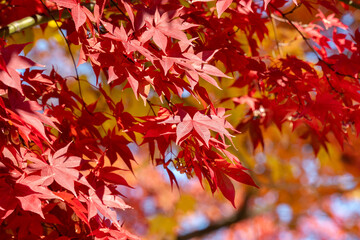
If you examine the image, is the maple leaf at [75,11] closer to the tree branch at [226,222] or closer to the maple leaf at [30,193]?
the maple leaf at [30,193]

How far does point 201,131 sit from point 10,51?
15.5 inches

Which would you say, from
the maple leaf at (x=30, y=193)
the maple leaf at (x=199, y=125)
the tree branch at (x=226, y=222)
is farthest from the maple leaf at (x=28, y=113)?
the tree branch at (x=226, y=222)

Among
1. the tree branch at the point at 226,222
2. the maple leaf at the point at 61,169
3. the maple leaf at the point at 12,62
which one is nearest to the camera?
the maple leaf at the point at 12,62

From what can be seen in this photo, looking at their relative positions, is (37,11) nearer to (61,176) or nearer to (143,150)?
(61,176)

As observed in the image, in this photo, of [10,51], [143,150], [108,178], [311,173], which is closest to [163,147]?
[108,178]

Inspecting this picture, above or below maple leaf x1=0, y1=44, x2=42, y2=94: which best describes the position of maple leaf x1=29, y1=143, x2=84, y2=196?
below

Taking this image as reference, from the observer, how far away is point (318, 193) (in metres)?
5.09

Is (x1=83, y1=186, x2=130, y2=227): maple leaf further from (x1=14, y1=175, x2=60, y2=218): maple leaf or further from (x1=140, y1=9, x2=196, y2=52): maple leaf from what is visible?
(x1=140, y1=9, x2=196, y2=52): maple leaf

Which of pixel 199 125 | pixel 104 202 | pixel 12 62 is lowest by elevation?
pixel 104 202

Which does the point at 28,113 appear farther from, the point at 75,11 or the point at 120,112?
the point at 120,112

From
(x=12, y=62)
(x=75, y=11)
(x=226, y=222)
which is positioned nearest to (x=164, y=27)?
(x=75, y=11)

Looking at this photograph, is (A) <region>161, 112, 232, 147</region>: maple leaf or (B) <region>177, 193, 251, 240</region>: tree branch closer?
(A) <region>161, 112, 232, 147</region>: maple leaf

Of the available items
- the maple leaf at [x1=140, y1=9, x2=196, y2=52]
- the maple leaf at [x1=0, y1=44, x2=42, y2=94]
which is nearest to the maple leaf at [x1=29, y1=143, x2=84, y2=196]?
the maple leaf at [x1=0, y1=44, x2=42, y2=94]

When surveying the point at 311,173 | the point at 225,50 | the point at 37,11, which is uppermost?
the point at 37,11
